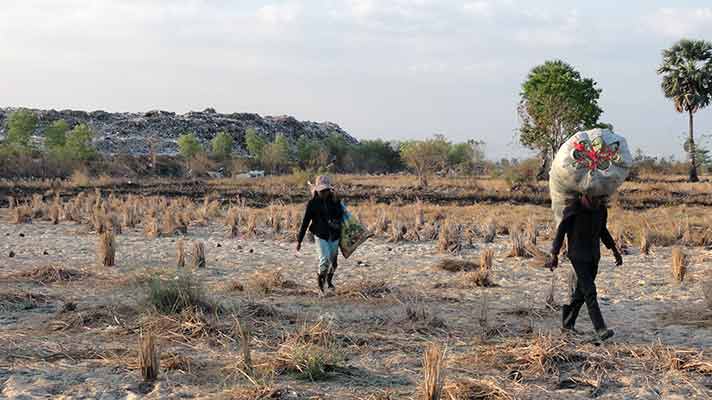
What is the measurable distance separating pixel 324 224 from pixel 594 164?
12.1 ft

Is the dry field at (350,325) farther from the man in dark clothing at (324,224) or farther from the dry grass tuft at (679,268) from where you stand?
the man in dark clothing at (324,224)

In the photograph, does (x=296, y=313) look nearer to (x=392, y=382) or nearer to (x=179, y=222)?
(x=392, y=382)

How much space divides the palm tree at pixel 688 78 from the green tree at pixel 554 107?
16.8ft

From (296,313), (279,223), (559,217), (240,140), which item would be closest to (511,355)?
(559,217)

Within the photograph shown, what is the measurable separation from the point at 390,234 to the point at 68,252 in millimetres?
6565

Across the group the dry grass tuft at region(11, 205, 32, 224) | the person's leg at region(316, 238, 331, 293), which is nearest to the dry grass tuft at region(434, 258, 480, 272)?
the person's leg at region(316, 238, 331, 293)

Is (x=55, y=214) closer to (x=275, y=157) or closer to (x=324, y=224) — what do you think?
(x=324, y=224)

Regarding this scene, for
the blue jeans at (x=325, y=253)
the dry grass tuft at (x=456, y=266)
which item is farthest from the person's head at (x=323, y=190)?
the dry grass tuft at (x=456, y=266)

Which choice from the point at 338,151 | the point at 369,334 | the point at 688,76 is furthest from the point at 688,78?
the point at 369,334

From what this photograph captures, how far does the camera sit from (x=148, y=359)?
212 inches

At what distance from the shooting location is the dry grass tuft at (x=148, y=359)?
5.36 meters

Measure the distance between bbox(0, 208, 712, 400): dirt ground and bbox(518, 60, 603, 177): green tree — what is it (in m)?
29.6

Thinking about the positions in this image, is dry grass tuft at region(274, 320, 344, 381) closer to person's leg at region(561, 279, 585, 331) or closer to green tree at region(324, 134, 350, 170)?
person's leg at region(561, 279, 585, 331)

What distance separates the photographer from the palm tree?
148 ft
